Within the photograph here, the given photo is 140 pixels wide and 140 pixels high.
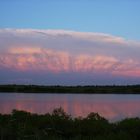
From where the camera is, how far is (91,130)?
59.8ft

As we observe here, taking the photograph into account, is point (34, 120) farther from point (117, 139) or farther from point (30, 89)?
point (30, 89)

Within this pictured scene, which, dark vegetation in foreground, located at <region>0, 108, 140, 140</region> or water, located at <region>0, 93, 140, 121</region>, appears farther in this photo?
water, located at <region>0, 93, 140, 121</region>

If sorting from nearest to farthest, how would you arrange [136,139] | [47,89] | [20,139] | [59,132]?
[20,139]
[136,139]
[59,132]
[47,89]

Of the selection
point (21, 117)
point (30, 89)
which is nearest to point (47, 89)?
point (30, 89)

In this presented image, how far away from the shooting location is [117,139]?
14703mm

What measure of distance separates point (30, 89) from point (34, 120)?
123m

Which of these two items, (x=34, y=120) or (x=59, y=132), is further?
(x=34, y=120)

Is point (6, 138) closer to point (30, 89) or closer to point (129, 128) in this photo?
point (129, 128)

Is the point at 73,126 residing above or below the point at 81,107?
above

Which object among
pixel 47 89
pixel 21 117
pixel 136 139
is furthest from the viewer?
pixel 47 89

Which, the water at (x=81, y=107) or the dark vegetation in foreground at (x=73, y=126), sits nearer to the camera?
the dark vegetation in foreground at (x=73, y=126)

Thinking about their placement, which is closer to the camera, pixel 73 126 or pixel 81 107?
pixel 73 126

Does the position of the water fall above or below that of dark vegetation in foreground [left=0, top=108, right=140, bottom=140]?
below

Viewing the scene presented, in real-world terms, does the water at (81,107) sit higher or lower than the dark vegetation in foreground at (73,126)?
lower
